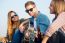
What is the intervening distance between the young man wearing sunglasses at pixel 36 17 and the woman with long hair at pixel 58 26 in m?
0.06

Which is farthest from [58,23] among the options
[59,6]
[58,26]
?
[59,6]

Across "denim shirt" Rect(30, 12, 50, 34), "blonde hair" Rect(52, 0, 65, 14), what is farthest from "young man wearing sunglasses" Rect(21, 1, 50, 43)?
"blonde hair" Rect(52, 0, 65, 14)

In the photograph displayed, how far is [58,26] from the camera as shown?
4.46 feet

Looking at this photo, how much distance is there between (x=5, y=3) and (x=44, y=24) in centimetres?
47

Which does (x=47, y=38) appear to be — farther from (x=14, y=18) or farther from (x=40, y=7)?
(x=14, y=18)

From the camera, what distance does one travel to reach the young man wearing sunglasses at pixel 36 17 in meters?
1.46

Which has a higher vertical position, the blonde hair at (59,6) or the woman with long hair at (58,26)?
the blonde hair at (59,6)

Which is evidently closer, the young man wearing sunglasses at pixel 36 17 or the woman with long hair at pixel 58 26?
the woman with long hair at pixel 58 26

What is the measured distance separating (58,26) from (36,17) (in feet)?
0.72

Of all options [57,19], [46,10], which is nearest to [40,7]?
[46,10]

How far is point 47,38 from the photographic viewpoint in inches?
54.6

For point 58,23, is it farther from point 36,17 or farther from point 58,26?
point 36,17

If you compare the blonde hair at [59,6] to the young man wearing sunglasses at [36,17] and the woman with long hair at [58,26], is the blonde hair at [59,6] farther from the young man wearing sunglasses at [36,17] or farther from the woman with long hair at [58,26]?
the young man wearing sunglasses at [36,17]

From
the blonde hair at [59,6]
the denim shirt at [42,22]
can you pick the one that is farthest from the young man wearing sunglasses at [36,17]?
the blonde hair at [59,6]
